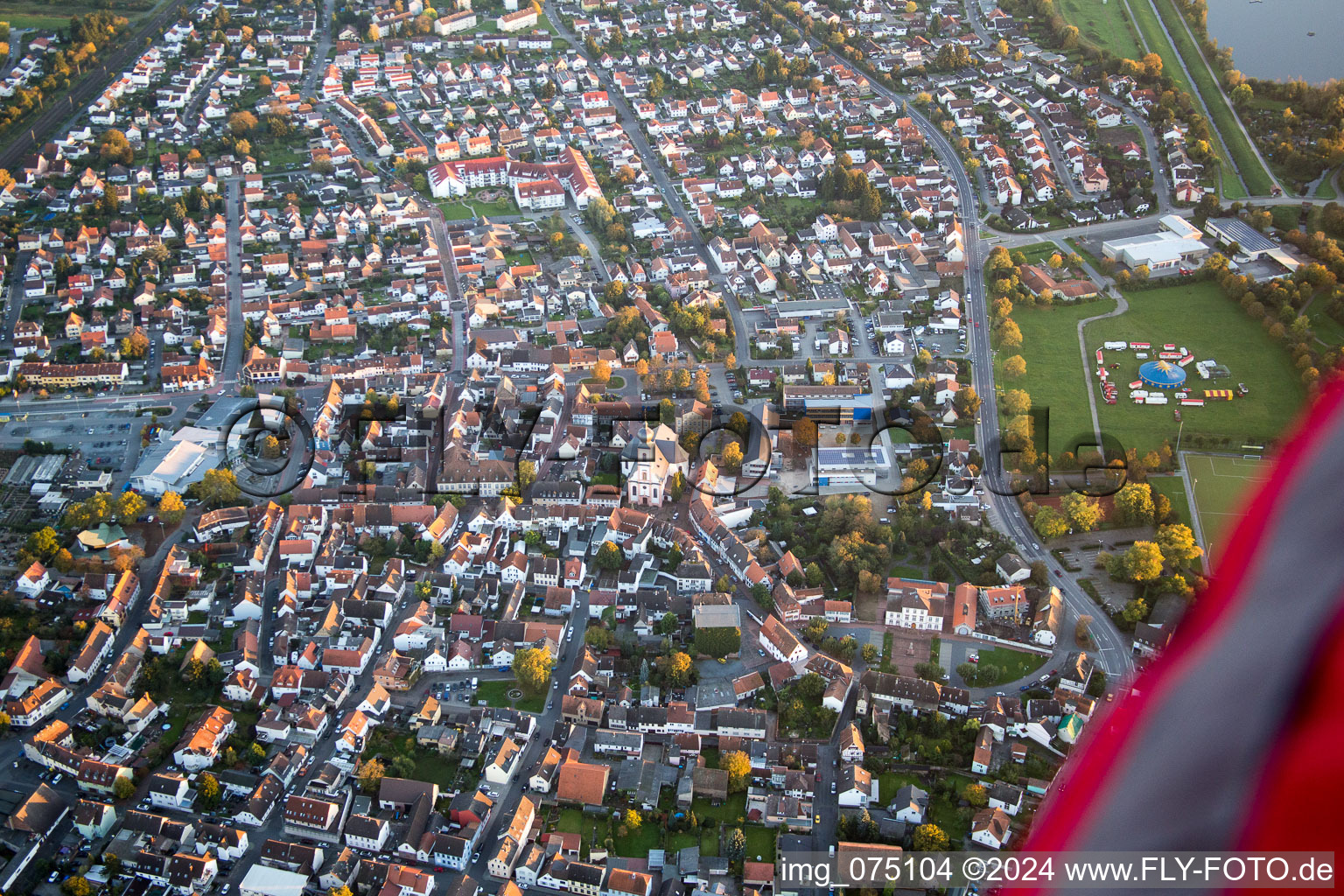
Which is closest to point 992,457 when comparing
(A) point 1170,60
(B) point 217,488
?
(B) point 217,488

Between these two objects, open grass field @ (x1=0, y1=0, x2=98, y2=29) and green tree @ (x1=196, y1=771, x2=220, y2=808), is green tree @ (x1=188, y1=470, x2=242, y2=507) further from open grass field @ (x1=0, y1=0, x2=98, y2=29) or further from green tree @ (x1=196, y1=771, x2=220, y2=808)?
open grass field @ (x1=0, y1=0, x2=98, y2=29)

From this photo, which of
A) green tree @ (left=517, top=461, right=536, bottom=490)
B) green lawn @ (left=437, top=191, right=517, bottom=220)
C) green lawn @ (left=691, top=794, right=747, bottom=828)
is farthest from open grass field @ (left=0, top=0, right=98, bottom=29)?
green lawn @ (left=691, top=794, right=747, bottom=828)

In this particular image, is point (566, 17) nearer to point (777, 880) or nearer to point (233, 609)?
point (233, 609)

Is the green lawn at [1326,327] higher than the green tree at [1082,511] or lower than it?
higher

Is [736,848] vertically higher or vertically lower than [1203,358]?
lower

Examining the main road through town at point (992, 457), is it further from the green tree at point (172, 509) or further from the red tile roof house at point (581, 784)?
the green tree at point (172, 509)

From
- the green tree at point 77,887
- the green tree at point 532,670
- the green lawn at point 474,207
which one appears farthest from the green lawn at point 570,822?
the green lawn at point 474,207

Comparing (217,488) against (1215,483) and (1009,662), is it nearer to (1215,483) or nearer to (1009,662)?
(1009,662)
